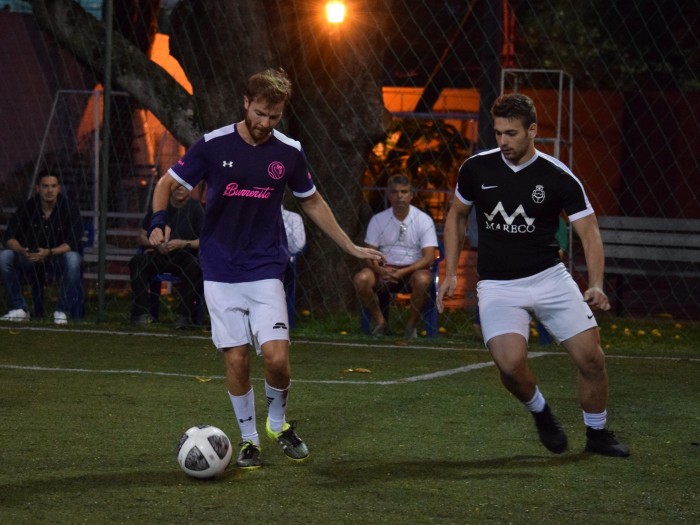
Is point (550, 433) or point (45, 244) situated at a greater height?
point (45, 244)

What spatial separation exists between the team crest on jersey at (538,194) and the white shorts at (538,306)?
36cm

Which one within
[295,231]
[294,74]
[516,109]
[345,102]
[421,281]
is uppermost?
[294,74]

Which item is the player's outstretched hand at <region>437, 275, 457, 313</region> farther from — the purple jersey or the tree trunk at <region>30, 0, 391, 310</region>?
the tree trunk at <region>30, 0, 391, 310</region>

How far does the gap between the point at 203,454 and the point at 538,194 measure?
2055 mm

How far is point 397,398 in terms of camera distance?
835 centimetres

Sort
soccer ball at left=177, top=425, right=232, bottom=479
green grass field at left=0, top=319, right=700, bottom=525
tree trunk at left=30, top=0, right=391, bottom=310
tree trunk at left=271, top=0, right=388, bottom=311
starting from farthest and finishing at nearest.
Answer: tree trunk at left=271, top=0, right=388, bottom=311 < tree trunk at left=30, top=0, right=391, bottom=310 < soccer ball at left=177, top=425, right=232, bottom=479 < green grass field at left=0, top=319, right=700, bottom=525

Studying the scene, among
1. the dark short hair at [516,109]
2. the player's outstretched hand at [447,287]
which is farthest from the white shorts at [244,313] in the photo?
the dark short hair at [516,109]

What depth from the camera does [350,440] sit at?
6.89 meters

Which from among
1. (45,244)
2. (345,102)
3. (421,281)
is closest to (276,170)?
(421,281)

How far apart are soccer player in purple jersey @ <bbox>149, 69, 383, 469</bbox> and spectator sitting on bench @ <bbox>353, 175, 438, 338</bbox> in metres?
5.36

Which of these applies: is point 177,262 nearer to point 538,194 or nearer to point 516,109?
point 538,194

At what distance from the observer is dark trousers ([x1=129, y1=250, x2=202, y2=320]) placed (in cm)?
1220

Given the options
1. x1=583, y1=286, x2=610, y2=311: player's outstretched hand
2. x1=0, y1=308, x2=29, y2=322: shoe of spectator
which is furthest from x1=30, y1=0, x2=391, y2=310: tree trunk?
x1=583, y1=286, x2=610, y2=311: player's outstretched hand

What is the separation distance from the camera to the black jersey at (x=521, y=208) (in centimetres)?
647
